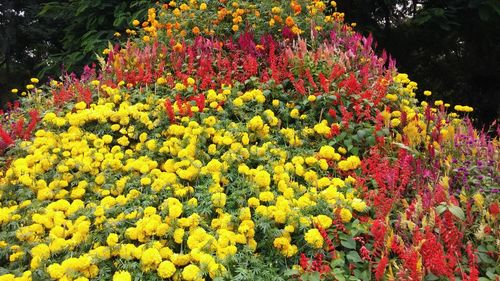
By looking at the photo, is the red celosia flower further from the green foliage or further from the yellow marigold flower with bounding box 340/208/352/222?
the green foliage

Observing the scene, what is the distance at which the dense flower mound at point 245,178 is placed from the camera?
7.81 feet

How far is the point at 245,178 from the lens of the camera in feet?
9.60

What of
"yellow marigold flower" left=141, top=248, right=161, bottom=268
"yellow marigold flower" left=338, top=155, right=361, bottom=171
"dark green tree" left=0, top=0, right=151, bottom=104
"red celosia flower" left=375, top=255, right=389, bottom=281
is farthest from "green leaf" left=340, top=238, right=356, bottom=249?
"dark green tree" left=0, top=0, right=151, bottom=104

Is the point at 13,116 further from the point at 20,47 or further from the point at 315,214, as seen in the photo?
the point at 20,47

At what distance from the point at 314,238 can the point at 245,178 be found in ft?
2.22

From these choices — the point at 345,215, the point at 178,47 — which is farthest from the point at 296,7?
the point at 345,215

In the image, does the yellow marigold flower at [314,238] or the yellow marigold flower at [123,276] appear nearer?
the yellow marigold flower at [123,276]

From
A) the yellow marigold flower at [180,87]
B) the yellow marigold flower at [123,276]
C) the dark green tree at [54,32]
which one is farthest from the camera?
the dark green tree at [54,32]

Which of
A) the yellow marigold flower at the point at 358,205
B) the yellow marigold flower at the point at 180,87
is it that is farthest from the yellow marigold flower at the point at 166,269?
the yellow marigold flower at the point at 180,87

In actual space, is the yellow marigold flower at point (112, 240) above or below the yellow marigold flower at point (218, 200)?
below

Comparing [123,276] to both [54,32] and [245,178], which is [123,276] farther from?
[54,32]

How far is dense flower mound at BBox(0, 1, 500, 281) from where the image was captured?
238 centimetres

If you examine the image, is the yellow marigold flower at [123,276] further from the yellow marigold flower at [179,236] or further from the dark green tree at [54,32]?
the dark green tree at [54,32]

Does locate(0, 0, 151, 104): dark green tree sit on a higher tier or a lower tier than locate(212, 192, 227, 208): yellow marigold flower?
higher
